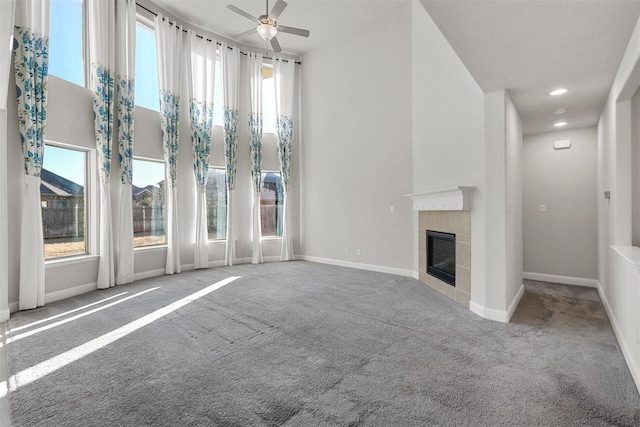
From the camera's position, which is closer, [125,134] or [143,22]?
[125,134]

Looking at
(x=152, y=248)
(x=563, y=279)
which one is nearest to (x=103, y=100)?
(x=152, y=248)

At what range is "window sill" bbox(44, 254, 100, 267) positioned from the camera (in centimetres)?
404

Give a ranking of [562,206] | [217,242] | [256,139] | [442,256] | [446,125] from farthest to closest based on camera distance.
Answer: [256,139]
[217,242]
[562,206]
[442,256]
[446,125]

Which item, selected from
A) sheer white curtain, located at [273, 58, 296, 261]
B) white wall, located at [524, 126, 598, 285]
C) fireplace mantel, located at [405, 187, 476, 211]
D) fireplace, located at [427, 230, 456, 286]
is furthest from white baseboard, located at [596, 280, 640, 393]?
sheer white curtain, located at [273, 58, 296, 261]

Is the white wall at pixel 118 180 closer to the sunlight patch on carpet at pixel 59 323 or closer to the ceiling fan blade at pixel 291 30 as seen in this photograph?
the sunlight patch on carpet at pixel 59 323

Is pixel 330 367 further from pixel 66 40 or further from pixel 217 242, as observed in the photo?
pixel 66 40

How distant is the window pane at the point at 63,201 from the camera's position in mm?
4070

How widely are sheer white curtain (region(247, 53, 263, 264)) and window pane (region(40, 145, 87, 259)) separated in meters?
3.05

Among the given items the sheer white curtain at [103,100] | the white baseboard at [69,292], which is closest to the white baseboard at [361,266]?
the sheer white curtain at [103,100]

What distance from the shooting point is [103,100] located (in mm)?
4531

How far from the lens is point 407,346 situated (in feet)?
8.55

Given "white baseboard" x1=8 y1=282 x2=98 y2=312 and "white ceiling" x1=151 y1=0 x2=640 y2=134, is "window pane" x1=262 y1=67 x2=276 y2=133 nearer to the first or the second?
"white baseboard" x1=8 y1=282 x2=98 y2=312

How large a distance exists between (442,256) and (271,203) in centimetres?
417

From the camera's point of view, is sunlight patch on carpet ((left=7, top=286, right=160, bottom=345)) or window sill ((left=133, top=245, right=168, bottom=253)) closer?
sunlight patch on carpet ((left=7, top=286, right=160, bottom=345))
